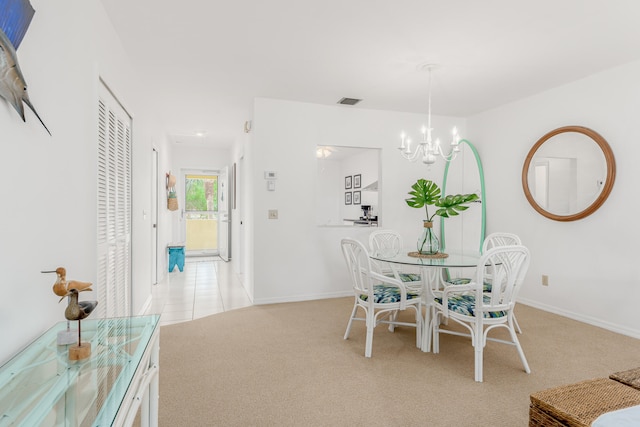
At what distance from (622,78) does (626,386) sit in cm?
306

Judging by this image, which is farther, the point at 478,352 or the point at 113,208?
the point at 113,208

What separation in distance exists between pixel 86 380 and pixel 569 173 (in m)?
4.36

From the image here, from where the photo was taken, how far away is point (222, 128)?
5871 millimetres

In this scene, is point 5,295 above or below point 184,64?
below

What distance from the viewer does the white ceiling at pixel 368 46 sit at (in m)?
2.40

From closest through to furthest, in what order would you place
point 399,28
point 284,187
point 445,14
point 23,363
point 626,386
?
point 23,363 → point 626,386 → point 445,14 → point 399,28 → point 284,187

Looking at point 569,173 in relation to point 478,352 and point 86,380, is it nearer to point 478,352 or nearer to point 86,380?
point 478,352

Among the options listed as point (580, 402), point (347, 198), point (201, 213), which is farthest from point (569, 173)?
point (201, 213)

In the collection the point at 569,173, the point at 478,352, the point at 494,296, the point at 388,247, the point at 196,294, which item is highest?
the point at 569,173

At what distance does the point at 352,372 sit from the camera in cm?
249

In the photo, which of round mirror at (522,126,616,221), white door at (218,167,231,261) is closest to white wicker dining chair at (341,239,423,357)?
round mirror at (522,126,616,221)

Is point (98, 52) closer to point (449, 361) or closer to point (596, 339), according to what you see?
point (449, 361)

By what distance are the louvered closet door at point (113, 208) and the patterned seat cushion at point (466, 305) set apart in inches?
95.5

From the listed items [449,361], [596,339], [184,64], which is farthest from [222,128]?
[596,339]
